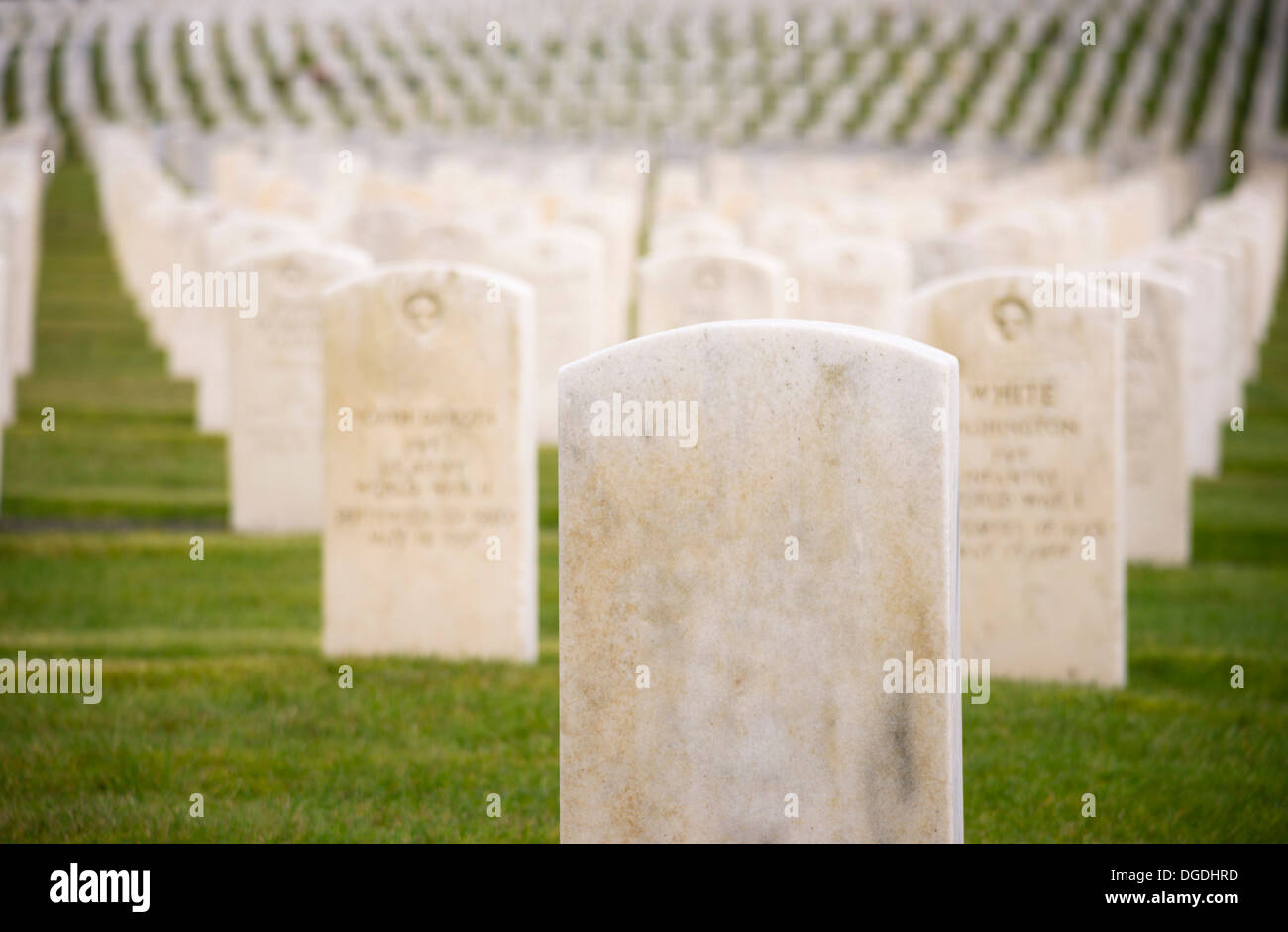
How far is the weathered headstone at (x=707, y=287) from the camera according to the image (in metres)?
11.4

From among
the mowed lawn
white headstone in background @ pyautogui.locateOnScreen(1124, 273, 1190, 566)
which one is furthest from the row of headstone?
white headstone in background @ pyautogui.locateOnScreen(1124, 273, 1190, 566)

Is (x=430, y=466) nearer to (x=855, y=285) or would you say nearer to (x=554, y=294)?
(x=554, y=294)

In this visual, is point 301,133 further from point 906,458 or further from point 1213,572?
point 906,458

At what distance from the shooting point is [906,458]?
4.26 m

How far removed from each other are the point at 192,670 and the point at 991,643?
3.15m

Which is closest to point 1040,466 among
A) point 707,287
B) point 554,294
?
point 707,287

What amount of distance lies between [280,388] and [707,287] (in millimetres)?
2916

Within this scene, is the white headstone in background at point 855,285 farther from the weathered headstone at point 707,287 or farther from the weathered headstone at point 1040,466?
the weathered headstone at point 1040,466

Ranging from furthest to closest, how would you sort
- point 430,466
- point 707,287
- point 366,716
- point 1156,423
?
point 707,287 < point 1156,423 < point 430,466 < point 366,716

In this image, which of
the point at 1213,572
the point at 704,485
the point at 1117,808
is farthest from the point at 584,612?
the point at 1213,572

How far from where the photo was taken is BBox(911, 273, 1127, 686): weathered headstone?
279 inches

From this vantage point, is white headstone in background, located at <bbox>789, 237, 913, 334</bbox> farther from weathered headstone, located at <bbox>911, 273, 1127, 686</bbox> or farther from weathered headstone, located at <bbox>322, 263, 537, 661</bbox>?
weathered headstone, located at <bbox>322, 263, 537, 661</bbox>

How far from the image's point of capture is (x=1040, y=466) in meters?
7.16

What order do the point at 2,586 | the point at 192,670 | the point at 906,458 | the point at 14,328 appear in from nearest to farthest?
the point at 906,458 < the point at 192,670 < the point at 2,586 < the point at 14,328
